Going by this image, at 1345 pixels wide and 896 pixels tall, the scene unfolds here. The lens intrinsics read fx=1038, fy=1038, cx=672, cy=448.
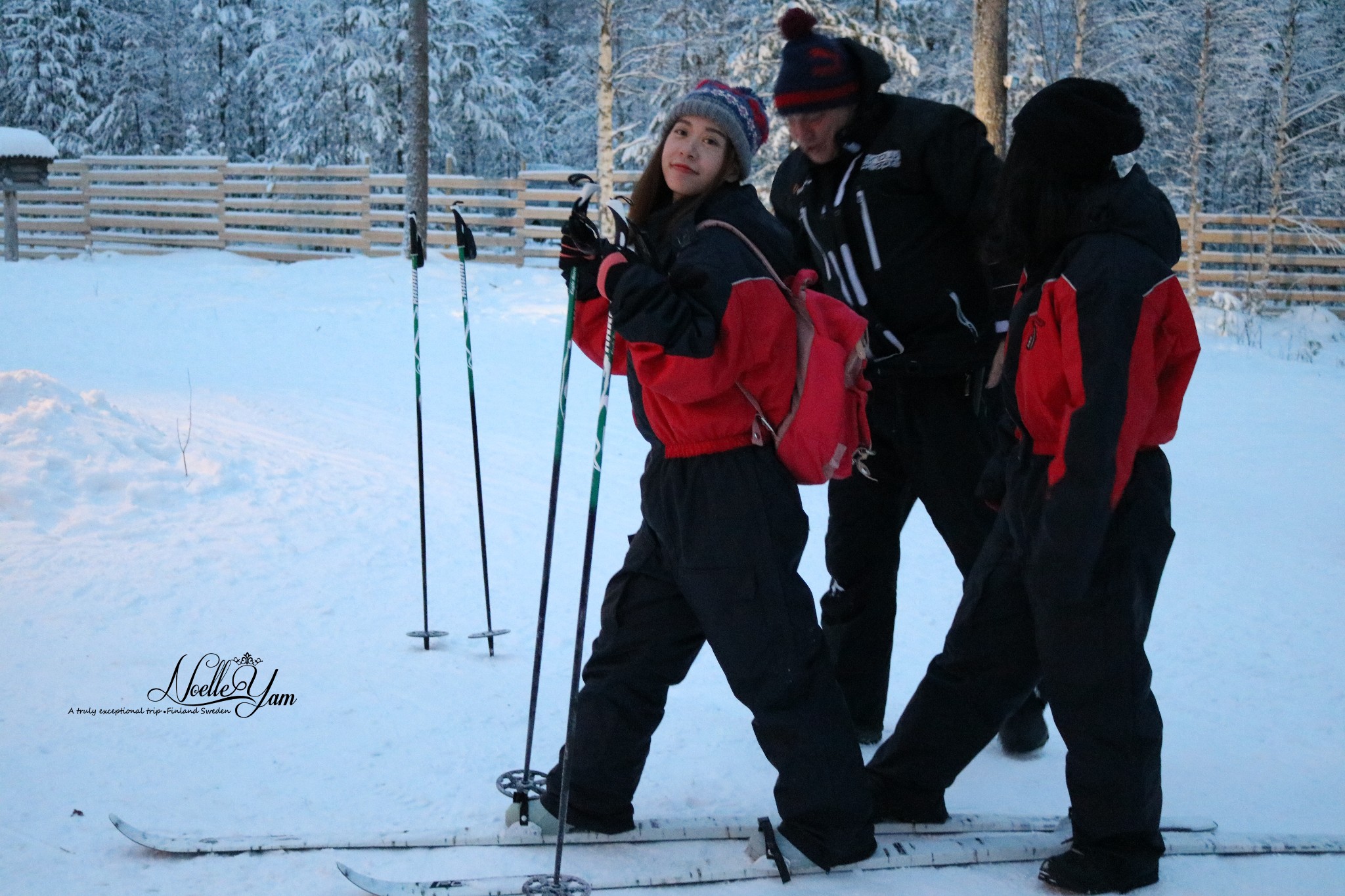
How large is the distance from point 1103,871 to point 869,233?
171 cm

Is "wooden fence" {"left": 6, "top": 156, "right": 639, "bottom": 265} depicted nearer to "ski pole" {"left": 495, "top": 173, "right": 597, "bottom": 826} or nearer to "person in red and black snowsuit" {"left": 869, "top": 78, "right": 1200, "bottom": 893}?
"ski pole" {"left": 495, "top": 173, "right": 597, "bottom": 826}

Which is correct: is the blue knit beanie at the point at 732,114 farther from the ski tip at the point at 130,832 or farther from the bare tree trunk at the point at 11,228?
the bare tree trunk at the point at 11,228

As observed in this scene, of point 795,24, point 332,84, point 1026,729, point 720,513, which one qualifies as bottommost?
point 1026,729

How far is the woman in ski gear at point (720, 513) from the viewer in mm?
2178

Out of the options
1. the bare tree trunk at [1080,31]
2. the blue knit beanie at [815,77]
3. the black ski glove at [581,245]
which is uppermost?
the bare tree trunk at [1080,31]

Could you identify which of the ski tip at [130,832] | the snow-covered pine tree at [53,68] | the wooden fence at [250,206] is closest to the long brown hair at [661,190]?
the ski tip at [130,832]

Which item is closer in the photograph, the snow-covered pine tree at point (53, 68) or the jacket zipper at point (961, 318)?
the jacket zipper at point (961, 318)

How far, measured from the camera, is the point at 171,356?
861cm

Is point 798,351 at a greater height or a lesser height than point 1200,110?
lesser

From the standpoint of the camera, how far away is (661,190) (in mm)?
2441

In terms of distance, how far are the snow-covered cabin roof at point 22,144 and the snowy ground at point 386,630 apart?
7.44m

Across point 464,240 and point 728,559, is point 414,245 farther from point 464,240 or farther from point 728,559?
point 728,559

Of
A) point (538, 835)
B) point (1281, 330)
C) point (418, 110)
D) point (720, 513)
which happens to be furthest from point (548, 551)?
point (1281, 330)

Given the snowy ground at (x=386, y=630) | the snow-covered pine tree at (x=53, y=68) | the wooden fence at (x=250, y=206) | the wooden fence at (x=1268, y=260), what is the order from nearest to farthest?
the snowy ground at (x=386, y=630) → the wooden fence at (x=1268, y=260) → the wooden fence at (x=250, y=206) → the snow-covered pine tree at (x=53, y=68)
